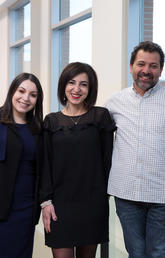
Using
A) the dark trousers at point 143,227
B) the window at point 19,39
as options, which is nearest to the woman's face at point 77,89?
the dark trousers at point 143,227

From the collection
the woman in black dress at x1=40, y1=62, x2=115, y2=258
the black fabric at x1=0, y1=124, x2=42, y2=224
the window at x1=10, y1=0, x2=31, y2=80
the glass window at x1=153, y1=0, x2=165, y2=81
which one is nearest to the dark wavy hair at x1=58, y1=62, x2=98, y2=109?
the woman in black dress at x1=40, y1=62, x2=115, y2=258

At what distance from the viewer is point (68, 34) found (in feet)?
17.7

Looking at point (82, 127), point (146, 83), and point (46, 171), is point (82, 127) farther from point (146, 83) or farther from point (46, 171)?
point (146, 83)

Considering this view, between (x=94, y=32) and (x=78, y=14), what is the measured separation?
3.51ft

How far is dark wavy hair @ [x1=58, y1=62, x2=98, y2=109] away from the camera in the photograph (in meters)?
1.99

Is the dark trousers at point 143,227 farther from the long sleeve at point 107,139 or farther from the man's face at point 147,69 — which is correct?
the man's face at point 147,69

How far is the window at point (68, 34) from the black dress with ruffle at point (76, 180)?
2.88 metres

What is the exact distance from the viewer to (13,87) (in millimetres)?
2074

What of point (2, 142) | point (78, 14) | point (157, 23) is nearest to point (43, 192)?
point (2, 142)

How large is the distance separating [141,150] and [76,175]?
1.28 ft

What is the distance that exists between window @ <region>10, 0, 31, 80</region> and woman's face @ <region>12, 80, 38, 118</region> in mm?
4935

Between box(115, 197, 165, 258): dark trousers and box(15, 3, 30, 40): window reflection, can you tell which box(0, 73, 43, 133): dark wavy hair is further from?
box(15, 3, 30, 40): window reflection

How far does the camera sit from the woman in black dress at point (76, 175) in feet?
6.28

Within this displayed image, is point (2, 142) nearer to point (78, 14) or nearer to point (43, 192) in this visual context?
point (43, 192)
